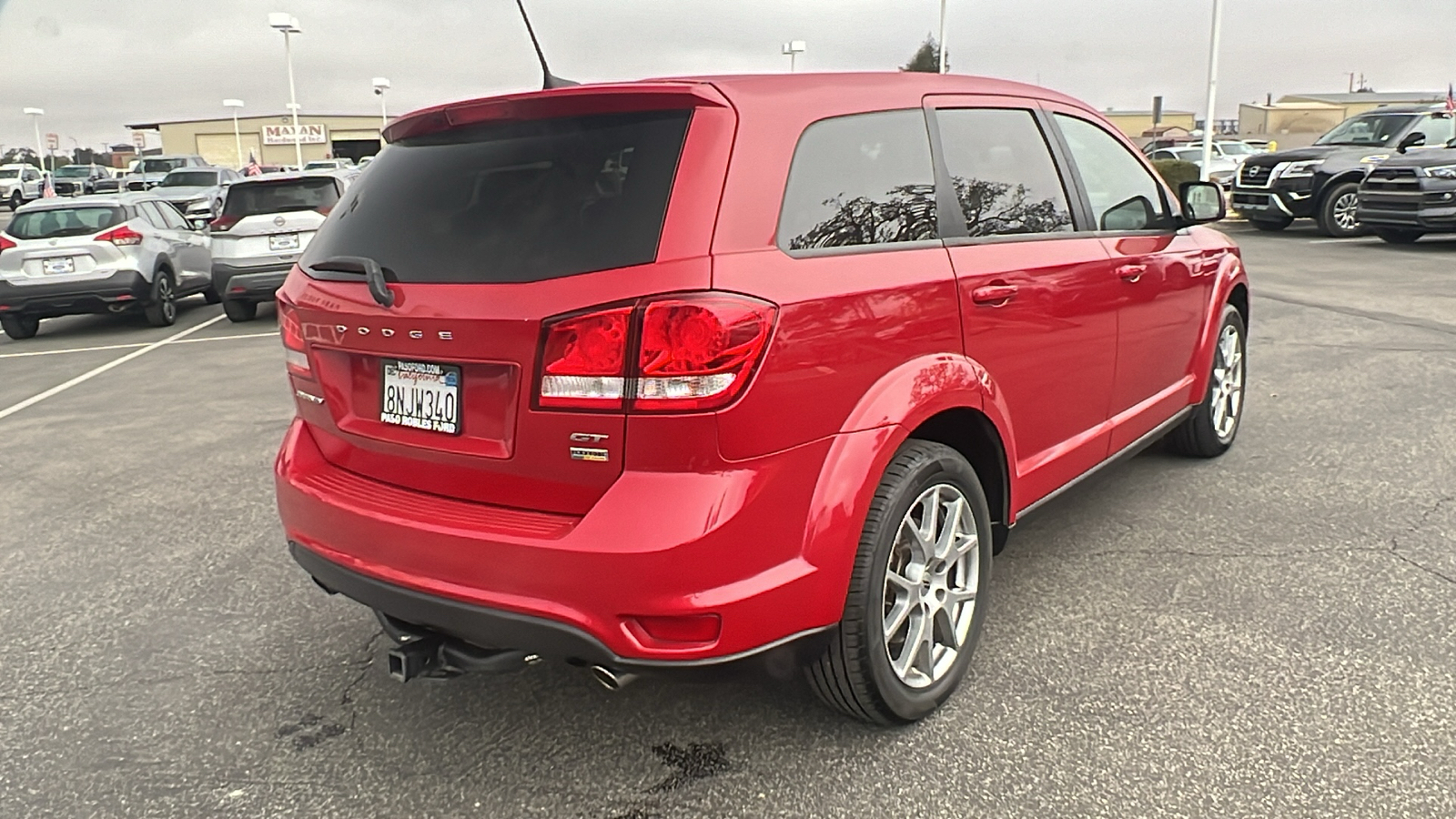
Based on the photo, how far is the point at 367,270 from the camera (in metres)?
2.65

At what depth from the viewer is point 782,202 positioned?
8.22ft

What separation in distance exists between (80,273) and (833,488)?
11.6m

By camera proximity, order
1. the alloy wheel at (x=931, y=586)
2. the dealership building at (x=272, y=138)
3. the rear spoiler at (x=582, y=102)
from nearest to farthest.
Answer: the rear spoiler at (x=582, y=102), the alloy wheel at (x=931, y=586), the dealership building at (x=272, y=138)

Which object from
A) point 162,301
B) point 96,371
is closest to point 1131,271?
point 96,371

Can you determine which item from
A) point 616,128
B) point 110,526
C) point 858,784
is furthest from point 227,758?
point 110,526

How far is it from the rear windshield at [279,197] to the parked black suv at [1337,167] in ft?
45.7

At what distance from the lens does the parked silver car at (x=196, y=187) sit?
23.9m

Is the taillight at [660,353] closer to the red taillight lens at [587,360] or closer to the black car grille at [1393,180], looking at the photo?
the red taillight lens at [587,360]

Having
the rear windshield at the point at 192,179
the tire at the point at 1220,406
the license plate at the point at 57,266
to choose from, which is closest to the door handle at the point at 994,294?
the tire at the point at 1220,406

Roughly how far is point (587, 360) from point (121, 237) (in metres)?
11.4

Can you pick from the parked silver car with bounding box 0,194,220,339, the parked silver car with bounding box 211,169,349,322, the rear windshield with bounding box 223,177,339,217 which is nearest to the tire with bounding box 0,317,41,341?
the parked silver car with bounding box 0,194,220,339

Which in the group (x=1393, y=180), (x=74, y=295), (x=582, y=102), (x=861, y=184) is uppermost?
(x=582, y=102)

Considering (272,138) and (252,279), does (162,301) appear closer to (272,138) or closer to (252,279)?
(252,279)

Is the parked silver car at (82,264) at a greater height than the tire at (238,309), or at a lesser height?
greater
